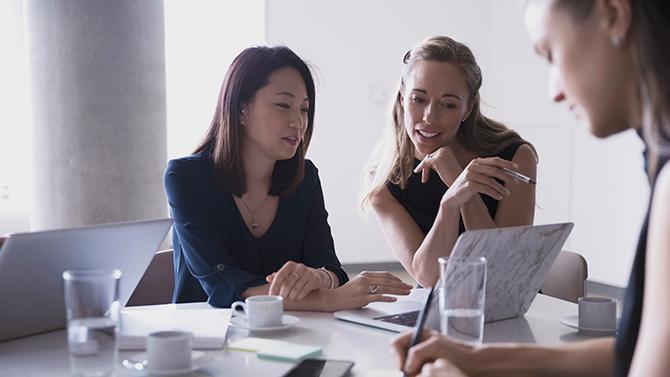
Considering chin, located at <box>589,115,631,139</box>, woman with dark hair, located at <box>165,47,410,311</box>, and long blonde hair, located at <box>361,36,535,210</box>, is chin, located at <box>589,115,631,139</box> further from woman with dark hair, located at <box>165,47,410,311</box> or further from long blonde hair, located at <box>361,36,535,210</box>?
long blonde hair, located at <box>361,36,535,210</box>

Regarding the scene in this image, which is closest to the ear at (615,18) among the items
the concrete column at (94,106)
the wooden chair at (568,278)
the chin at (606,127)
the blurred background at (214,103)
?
the chin at (606,127)

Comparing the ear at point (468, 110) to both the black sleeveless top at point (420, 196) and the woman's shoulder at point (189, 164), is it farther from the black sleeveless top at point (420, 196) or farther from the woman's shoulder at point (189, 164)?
the woman's shoulder at point (189, 164)

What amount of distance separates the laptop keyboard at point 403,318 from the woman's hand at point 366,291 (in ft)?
0.23

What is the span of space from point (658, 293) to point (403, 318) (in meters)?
0.87

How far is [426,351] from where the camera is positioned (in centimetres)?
122

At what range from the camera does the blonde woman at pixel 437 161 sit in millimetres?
2348

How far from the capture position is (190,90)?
579cm

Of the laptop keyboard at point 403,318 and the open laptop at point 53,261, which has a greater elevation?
the open laptop at point 53,261

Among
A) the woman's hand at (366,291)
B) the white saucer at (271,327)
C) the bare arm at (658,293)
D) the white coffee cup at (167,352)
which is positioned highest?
the bare arm at (658,293)

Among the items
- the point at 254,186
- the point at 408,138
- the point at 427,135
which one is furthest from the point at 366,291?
the point at 408,138

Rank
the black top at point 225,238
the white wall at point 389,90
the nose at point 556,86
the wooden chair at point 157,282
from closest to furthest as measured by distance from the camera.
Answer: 1. the nose at point 556,86
2. the black top at point 225,238
3. the wooden chair at point 157,282
4. the white wall at point 389,90

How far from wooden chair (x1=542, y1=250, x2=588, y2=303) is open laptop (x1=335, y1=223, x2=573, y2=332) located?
56 centimetres

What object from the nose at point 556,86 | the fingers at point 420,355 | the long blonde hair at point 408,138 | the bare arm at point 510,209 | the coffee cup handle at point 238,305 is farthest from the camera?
the long blonde hair at point 408,138

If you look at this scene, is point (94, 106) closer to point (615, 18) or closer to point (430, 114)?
point (430, 114)
